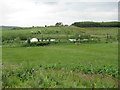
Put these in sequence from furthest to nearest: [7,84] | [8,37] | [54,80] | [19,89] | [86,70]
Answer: [8,37] → [86,70] → [54,80] → [7,84] → [19,89]

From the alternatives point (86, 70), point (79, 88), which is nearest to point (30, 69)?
point (86, 70)

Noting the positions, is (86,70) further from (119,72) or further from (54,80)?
(54,80)

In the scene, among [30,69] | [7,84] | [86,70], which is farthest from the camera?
[86,70]

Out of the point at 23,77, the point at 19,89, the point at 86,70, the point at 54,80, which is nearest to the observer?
the point at 19,89

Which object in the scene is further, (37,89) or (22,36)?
(22,36)

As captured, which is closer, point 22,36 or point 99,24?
point 22,36

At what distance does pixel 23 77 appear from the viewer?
680 centimetres

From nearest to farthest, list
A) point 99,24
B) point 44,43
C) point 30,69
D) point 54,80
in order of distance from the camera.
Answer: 1. point 54,80
2. point 30,69
3. point 44,43
4. point 99,24

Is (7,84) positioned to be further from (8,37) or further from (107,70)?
(8,37)

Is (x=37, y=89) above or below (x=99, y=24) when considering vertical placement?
below

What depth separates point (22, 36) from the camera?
1811 inches

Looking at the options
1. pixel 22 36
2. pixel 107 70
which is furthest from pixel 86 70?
pixel 22 36

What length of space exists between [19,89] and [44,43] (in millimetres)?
27376

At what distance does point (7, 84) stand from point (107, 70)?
16.6 feet
